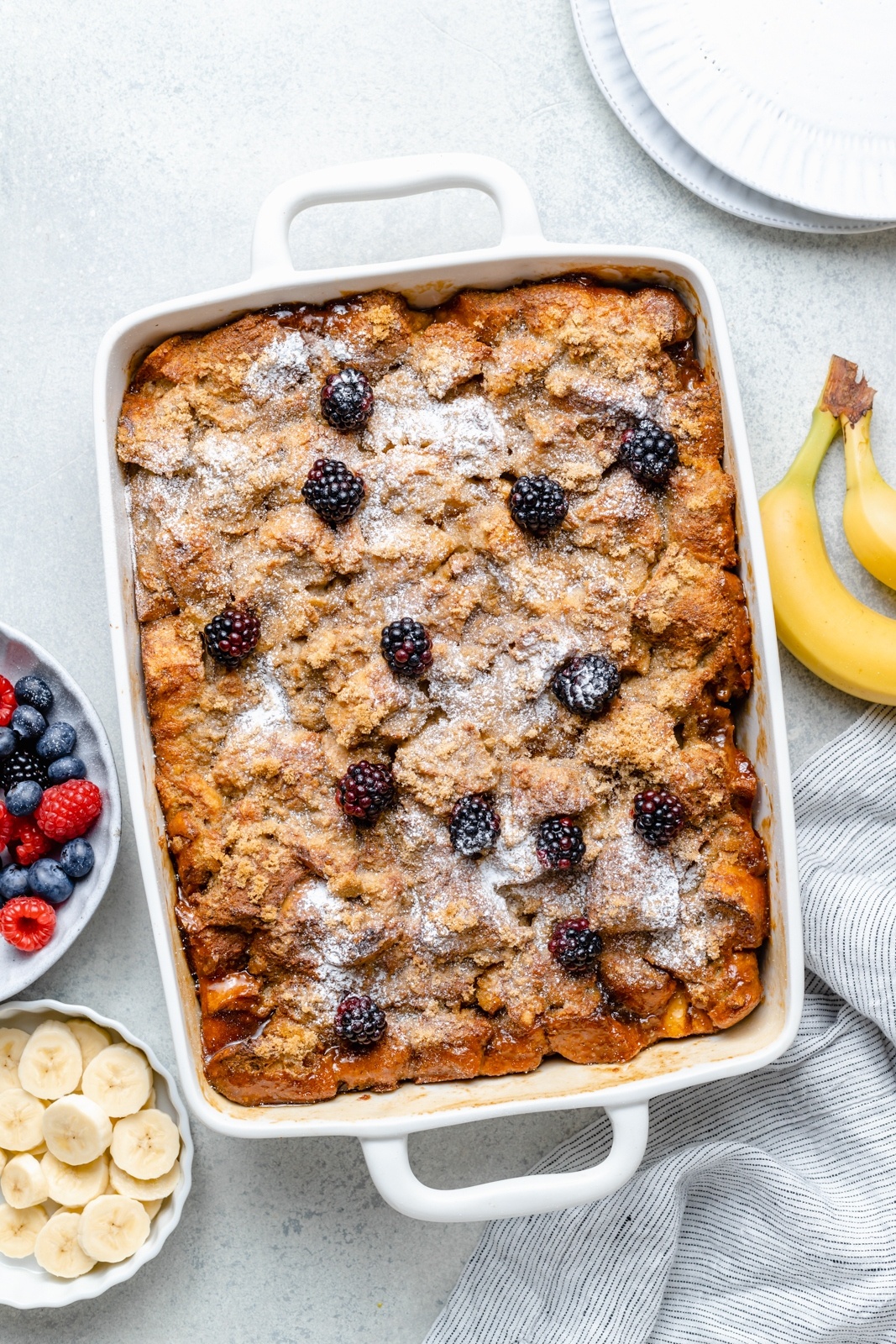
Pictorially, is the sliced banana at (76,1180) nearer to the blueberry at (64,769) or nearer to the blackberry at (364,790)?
the blueberry at (64,769)

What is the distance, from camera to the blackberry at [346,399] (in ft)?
6.48

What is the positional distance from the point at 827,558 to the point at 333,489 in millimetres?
1059

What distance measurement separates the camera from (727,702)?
2.09 metres

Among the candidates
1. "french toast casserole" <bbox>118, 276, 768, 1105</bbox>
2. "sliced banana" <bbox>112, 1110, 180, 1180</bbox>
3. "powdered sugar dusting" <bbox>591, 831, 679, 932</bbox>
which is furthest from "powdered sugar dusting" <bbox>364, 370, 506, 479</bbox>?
"sliced banana" <bbox>112, 1110, 180, 1180</bbox>

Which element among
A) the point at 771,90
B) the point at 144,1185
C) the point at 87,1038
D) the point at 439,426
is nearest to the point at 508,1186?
the point at 144,1185

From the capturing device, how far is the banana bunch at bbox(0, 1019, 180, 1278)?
2205mm

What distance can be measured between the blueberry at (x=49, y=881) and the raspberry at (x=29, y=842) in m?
0.03

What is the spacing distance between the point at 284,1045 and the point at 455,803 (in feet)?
1.75

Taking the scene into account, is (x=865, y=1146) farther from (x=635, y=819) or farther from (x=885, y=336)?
(x=885, y=336)

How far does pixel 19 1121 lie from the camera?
7.38 ft

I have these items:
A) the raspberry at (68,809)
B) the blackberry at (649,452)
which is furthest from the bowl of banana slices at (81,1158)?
the blackberry at (649,452)

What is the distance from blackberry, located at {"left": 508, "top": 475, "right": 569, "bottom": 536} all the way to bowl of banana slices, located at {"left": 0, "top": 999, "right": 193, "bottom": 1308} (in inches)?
50.7

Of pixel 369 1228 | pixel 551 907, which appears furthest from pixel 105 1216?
pixel 551 907

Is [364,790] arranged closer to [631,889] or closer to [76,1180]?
[631,889]
